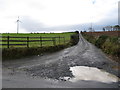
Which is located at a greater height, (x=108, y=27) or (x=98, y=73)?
(x=108, y=27)

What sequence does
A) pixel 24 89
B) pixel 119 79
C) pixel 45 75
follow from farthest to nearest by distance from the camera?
1. pixel 45 75
2. pixel 119 79
3. pixel 24 89

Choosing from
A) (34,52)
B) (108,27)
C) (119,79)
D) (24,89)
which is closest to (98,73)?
(119,79)

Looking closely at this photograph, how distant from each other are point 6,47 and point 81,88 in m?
12.8

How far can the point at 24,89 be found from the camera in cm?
783

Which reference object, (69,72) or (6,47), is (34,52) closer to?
(6,47)

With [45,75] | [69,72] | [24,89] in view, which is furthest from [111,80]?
[24,89]

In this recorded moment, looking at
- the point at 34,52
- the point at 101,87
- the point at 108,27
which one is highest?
the point at 108,27

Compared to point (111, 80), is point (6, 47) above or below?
above

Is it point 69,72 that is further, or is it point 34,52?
point 34,52

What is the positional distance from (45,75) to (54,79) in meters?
1.18

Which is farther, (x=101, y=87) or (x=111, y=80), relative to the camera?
(x=111, y=80)

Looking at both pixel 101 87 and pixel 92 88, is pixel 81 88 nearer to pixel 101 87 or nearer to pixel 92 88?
pixel 92 88

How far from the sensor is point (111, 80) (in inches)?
391

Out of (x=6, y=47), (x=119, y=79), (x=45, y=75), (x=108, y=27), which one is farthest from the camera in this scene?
(x=108, y=27)
